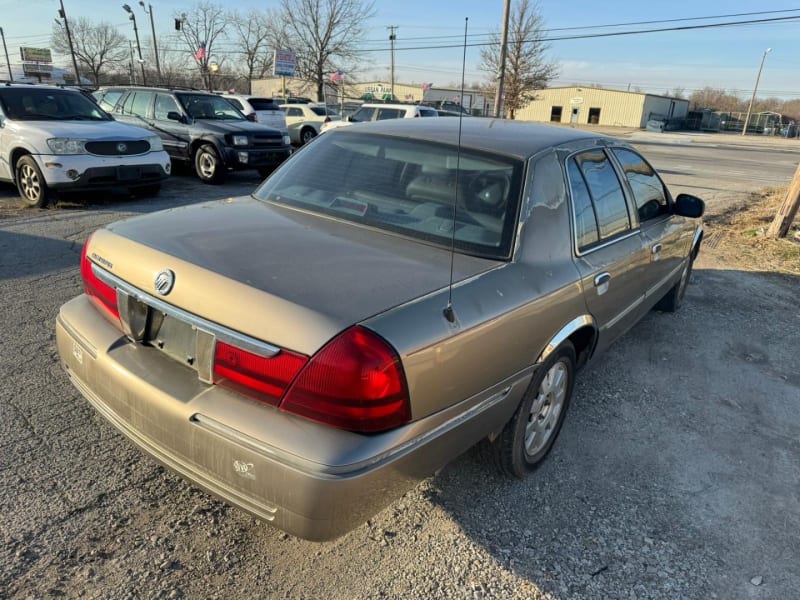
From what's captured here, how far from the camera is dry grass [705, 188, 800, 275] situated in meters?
7.43

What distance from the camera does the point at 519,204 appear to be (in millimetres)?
2596

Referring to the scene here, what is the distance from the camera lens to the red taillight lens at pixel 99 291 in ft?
7.93

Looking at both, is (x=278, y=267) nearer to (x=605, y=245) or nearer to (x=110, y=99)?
(x=605, y=245)

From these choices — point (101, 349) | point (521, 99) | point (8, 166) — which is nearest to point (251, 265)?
point (101, 349)

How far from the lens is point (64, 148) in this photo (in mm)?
7855

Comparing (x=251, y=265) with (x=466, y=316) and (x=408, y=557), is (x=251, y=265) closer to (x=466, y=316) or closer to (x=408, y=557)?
(x=466, y=316)

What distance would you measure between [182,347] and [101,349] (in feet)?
1.53

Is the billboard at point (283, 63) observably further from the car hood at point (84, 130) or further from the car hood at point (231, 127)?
the car hood at point (84, 130)

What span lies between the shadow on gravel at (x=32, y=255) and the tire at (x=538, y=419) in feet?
15.5

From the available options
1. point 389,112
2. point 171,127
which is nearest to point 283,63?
point 389,112

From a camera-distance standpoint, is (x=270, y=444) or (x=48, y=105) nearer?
(x=270, y=444)

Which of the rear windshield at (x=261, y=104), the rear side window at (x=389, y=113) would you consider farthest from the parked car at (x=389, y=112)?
the rear windshield at (x=261, y=104)

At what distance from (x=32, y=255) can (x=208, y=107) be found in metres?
7.07

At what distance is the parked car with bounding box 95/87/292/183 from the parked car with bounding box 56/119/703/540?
8.28 meters
